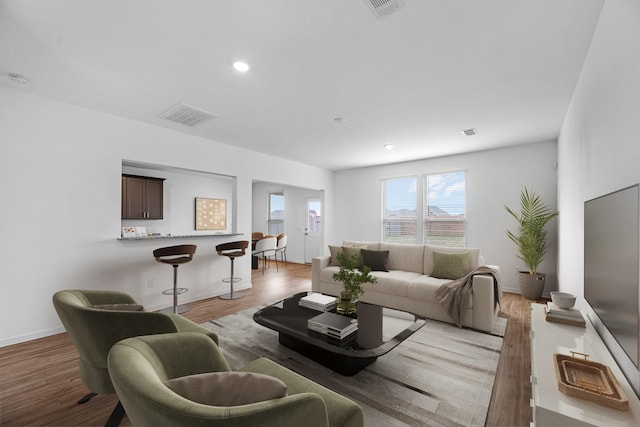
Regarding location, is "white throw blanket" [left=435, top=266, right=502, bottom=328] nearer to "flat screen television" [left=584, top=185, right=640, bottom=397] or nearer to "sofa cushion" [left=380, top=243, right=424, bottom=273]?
"sofa cushion" [left=380, top=243, right=424, bottom=273]

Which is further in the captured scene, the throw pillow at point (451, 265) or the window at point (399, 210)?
the window at point (399, 210)

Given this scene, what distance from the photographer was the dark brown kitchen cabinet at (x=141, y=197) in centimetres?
560

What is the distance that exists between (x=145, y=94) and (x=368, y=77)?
2.31 m

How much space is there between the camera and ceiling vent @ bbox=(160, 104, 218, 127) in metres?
3.34

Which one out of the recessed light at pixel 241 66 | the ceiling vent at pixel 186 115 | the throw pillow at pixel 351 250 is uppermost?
the recessed light at pixel 241 66

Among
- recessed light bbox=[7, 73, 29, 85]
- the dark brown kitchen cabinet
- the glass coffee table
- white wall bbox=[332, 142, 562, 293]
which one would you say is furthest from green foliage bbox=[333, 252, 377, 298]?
the dark brown kitchen cabinet

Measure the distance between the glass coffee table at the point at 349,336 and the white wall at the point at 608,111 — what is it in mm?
1647

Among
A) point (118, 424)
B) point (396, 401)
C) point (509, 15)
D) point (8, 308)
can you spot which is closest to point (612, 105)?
point (509, 15)

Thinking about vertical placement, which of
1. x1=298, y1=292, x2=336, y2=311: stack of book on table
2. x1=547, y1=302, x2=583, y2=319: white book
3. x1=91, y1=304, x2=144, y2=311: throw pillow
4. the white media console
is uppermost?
x1=91, y1=304, x2=144, y2=311: throw pillow

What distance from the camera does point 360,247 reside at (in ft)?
16.0

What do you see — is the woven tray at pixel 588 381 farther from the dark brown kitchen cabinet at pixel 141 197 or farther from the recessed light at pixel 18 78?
the dark brown kitchen cabinet at pixel 141 197

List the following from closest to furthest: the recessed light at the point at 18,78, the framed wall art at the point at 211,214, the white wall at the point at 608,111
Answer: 1. the white wall at the point at 608,111
2. the recessed light at the point at 18,78
3. the framed wall art at the point at 211,214

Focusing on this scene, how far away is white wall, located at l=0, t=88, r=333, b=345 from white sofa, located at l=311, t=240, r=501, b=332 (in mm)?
2328

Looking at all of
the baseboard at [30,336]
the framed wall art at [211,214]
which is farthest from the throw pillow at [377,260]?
the framed wall art at [211,214]
